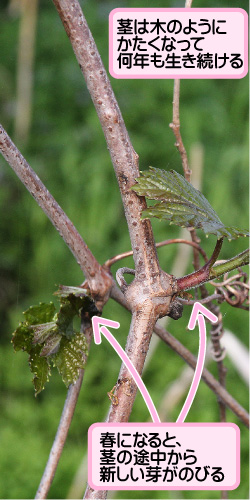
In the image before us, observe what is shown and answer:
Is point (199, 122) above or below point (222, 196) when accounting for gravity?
above

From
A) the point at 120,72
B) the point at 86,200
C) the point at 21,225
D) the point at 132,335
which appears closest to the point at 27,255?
the point at 21,225

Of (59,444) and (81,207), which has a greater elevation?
(81,207)

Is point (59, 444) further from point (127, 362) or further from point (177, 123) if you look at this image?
point (177, 123)

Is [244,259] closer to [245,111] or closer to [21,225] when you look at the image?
[21,225]

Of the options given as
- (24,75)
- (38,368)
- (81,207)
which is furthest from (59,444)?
(24,75)

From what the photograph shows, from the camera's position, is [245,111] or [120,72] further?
[245,111]
